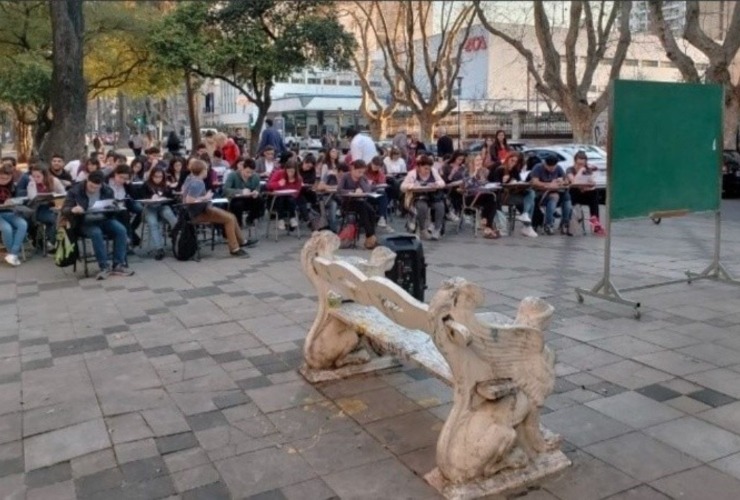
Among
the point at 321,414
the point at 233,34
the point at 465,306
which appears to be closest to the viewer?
the point at 465,306

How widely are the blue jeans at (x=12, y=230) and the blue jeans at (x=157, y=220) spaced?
142 cm

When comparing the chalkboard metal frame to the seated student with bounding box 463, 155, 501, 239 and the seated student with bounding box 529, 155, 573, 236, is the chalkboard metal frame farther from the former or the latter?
the seated student with bounding box 529, 155, 573, 236

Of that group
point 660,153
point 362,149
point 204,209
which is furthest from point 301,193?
point 660,153

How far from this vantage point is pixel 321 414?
4.05 metres

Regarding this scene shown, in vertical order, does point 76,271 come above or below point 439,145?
below

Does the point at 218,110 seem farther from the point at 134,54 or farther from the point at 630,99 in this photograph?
the point at 630,99

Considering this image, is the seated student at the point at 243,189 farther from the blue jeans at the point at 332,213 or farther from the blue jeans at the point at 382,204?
the blue jeans at the point at 382,204

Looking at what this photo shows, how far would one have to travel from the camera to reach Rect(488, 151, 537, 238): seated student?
10977 millimetres

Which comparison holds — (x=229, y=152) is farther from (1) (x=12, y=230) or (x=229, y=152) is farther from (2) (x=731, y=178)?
(2) (x=731, y=178)

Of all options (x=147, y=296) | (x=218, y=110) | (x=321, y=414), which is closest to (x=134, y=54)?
(x=147, y=296)

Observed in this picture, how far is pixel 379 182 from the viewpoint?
441 inches

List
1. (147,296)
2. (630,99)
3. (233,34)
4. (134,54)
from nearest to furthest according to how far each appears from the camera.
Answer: (630,99)
(147,296)
(233,34)
(134,54)

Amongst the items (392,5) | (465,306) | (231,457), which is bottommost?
(231,457)

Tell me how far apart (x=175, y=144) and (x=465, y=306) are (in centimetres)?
1714
